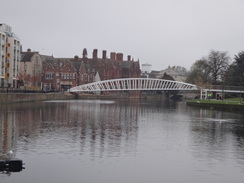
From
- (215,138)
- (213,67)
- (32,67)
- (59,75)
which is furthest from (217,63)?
(215,138)

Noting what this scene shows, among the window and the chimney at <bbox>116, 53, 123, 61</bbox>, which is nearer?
the window

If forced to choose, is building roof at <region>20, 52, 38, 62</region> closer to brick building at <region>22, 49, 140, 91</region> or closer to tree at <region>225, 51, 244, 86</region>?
brick building at <region>22, 49, 140, 91</region>

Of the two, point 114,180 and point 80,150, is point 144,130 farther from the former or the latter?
point 114,180

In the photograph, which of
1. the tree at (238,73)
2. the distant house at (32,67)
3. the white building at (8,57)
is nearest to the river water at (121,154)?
the white building at (8,57)

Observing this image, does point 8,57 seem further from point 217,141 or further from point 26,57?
point 217,141

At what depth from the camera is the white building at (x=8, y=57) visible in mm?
88312

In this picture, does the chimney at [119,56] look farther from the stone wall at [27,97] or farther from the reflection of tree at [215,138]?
the reflection of tree at [215,138]

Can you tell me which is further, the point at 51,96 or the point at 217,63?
the point at 217,63

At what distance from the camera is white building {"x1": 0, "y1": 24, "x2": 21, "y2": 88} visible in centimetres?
8831

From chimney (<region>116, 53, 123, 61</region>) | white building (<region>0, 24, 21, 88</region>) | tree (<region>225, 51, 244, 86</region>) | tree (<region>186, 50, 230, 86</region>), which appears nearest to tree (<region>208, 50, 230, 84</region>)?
tree (<region>186, 50, 230, 86</region>)

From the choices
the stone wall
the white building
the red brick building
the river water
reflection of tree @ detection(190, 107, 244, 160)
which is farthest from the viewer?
the red brick building

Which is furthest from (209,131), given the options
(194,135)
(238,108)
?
(238,108)

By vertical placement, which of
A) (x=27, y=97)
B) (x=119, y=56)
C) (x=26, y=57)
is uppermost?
(x=119, y=56)

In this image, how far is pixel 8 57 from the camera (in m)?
93.1
